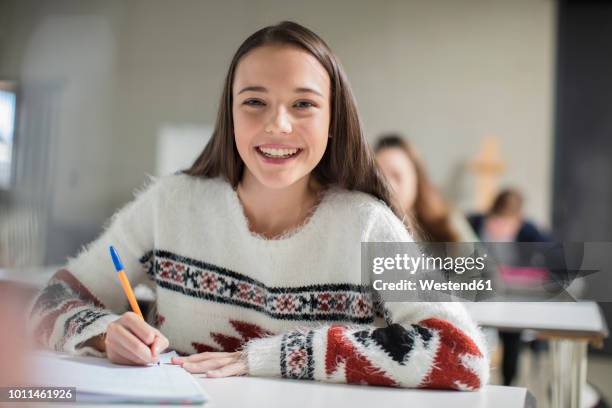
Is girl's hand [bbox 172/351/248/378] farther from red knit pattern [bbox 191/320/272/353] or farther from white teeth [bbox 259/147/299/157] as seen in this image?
white teeth [bbox 259/147/299/157]

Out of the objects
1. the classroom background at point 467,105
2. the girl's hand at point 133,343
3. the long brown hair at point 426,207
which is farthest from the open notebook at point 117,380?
the classroom background at point 467,105

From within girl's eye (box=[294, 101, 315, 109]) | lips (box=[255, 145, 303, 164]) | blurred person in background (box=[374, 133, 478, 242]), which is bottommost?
lips (box=[255, 145, 303, 164])

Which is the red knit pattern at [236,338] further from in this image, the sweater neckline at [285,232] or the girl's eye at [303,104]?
the girl's eye at [303,104]

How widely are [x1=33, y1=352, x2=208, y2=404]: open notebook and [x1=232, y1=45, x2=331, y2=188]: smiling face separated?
192mm

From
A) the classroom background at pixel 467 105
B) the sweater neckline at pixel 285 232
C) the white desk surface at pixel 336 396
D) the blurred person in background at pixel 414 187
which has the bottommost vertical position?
the white desk surface at pixel 336 396

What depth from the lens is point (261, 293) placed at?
0.66 m

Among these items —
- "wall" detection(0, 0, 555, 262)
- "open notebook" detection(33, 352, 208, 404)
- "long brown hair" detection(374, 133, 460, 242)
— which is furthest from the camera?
"wall" detection(0, 0, 555, 262)

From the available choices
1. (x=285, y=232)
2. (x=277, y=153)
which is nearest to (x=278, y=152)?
(x=277, y=153)

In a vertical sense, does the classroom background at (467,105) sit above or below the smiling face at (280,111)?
above

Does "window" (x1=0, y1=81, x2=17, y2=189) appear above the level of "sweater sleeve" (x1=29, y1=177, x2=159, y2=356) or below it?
above

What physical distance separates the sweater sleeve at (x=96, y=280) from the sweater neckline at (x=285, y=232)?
9 cm

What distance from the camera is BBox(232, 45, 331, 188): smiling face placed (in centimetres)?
56

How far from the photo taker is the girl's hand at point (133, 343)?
1.81 feet

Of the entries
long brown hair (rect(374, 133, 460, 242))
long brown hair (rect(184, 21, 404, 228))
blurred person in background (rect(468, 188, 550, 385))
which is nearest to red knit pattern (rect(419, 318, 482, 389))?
long brown hair (rect(184, 21, 404, 228))
